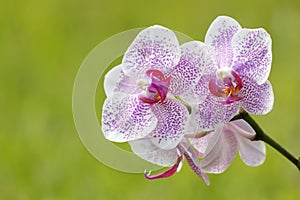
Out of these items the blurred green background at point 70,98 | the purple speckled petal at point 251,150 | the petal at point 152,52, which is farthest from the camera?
the blurred green background at point 70,98

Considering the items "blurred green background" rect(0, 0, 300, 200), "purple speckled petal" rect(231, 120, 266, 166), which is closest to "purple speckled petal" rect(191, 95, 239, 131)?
"purple speckled petal" rect(231, 120, 266, 166)

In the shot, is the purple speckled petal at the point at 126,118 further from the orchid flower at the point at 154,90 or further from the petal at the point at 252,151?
the petal at the point at 252,151

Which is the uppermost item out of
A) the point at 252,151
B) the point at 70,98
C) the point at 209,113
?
the point at 209,113

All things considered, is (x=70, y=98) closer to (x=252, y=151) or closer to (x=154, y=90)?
(x=252, y=151)

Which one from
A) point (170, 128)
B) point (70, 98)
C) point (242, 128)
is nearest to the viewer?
point (170, 128)

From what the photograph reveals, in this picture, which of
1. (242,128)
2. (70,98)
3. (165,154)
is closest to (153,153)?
(165,154)

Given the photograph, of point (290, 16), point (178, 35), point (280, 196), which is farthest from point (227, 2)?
point (178, 35)

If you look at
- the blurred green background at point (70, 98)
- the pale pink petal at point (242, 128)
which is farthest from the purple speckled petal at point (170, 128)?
the blurred green background at point (70, 98)

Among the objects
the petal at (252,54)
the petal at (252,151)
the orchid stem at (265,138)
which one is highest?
the petal at (252,54)
